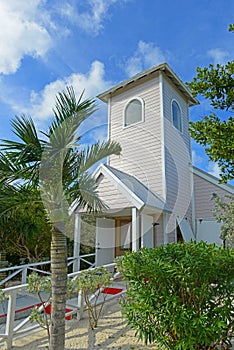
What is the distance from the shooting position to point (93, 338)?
4.42m

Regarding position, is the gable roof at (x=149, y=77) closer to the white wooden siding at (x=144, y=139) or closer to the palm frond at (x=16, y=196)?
the white wooden siding at (x=144, y=139)

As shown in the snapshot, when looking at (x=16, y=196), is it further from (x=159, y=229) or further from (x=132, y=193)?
(x=159, y=229)

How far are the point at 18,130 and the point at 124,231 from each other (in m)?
7.97

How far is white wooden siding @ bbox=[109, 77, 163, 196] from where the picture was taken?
10211mm

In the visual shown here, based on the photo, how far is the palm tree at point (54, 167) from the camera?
3.74 metres

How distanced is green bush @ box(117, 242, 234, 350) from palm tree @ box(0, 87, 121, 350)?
1.15 meters

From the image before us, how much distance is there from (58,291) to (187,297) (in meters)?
1.81

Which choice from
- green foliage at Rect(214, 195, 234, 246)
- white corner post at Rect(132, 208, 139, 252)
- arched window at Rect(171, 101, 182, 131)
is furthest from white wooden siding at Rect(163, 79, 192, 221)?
white corner post at Rect(132, 208, 139, 252)

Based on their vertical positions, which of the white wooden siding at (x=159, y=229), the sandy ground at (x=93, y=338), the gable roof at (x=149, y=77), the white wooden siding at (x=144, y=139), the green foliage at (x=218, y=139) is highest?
the gable roof at (x=149, y=77)

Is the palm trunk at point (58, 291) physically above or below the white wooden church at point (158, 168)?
below

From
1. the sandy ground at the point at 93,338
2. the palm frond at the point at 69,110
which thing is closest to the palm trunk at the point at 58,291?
the sandy ground at the point at 93,338

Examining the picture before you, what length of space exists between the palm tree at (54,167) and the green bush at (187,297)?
115cm

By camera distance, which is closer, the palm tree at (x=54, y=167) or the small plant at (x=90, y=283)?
the palm tree at (x=54, y=167)

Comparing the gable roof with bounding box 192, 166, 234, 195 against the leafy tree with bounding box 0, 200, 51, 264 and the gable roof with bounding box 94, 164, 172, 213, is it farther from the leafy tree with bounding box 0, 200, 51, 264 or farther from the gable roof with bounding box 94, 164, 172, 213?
the leafy tree with bounding box 0, 200, 51, 264
